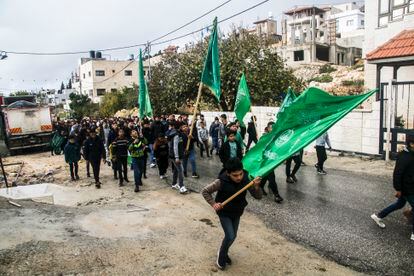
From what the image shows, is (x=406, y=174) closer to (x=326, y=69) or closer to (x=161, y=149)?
(x=161, y=149)

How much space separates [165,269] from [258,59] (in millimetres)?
19307

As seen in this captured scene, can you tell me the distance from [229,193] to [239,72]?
17818 millimetres

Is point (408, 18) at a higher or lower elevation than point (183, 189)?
higher

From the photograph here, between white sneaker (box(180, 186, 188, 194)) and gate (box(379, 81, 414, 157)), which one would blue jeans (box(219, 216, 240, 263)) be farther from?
gate (box(379, 81, 414, 157))

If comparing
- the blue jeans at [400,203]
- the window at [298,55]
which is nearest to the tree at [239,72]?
the blue jeans at [400,203]

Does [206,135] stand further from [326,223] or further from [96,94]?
[96,94]

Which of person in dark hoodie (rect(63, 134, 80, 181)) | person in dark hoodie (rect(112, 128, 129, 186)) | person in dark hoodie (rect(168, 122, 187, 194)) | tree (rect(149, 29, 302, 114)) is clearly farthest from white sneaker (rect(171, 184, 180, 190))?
tree (rect(149, 29, 302, 114))

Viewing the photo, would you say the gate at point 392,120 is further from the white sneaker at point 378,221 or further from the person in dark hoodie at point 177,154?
the person in dark hoodie at point 177,154

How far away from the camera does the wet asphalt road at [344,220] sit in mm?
5559

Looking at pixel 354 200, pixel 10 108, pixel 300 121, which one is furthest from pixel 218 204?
pixel 10 108

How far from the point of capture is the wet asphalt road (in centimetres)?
556

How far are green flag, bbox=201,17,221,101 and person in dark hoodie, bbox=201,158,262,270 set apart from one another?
501 centimetres

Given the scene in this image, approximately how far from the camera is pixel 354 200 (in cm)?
843

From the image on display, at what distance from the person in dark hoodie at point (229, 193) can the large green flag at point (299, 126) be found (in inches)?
19.9
